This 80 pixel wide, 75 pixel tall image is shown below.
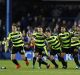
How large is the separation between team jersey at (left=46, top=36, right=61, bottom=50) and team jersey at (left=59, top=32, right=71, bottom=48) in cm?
31

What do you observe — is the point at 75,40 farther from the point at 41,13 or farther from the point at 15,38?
the point at 41,13

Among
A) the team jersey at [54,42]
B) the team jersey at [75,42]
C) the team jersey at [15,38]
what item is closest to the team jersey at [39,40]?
the team jersey at [54,42]

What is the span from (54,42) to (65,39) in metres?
0.71

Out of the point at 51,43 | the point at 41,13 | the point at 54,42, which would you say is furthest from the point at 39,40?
the point at 41,13

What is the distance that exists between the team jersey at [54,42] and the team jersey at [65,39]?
12.3 inches

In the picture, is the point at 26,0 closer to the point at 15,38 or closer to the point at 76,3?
the point at 76,3

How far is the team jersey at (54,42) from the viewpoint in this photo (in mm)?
29078

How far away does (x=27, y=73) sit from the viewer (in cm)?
2503

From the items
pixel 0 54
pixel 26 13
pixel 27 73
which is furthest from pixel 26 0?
pixel 27 73

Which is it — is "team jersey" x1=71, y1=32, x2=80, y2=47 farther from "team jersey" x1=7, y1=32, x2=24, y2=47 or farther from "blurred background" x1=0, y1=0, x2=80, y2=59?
"blurred background" x1=0, y1=0, x2=80, y2=59

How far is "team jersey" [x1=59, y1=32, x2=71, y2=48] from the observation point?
2861 cm

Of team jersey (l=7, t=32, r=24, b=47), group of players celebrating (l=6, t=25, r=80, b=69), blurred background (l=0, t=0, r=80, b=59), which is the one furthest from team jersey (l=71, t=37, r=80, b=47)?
blurred background (l=0, t=0, r=80, b=59)

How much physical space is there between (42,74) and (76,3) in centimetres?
2207

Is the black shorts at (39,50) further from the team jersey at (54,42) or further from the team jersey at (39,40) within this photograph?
the team jersey at (54,42)
